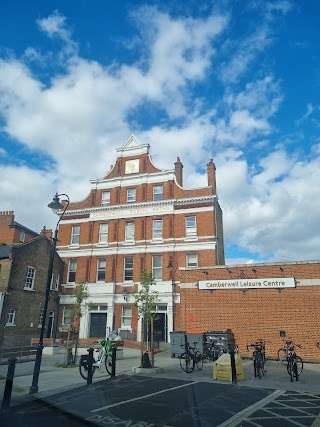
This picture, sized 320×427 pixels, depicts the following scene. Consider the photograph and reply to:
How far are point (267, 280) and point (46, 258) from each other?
20.0m

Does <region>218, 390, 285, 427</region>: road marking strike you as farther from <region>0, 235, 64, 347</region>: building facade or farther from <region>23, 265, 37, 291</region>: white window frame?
<region>23, 265, 37, 291</region>: white window frame

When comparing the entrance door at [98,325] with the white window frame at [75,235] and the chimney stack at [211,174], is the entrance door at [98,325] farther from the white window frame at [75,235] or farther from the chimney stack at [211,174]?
the chimney stack at [211,174]

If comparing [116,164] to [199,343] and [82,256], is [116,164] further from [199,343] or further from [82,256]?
[199,343]

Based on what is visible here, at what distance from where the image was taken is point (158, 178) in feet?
109

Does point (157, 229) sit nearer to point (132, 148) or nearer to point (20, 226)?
point (132, 148)

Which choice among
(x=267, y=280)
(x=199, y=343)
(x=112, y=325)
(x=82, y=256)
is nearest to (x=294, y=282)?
(x=267, y=280)

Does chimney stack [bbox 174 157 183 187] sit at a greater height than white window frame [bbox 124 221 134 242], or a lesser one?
greater

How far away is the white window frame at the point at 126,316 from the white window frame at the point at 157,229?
686 cm

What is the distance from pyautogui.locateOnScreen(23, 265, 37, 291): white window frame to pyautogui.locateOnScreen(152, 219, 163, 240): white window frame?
1105 cm

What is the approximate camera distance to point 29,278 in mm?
28438

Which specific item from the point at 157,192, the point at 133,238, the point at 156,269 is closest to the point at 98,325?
the point at 156,269

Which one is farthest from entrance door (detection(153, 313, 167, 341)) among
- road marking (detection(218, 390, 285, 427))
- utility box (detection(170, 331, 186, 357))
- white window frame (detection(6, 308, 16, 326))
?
road marking (detection(218, 390, 285, 427))

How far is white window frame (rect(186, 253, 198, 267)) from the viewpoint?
29.5 meters

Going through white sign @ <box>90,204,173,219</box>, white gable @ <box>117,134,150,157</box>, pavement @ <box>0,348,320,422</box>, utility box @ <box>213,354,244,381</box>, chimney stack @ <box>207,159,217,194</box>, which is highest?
white gable @ <box>117,134,150,157</box>
